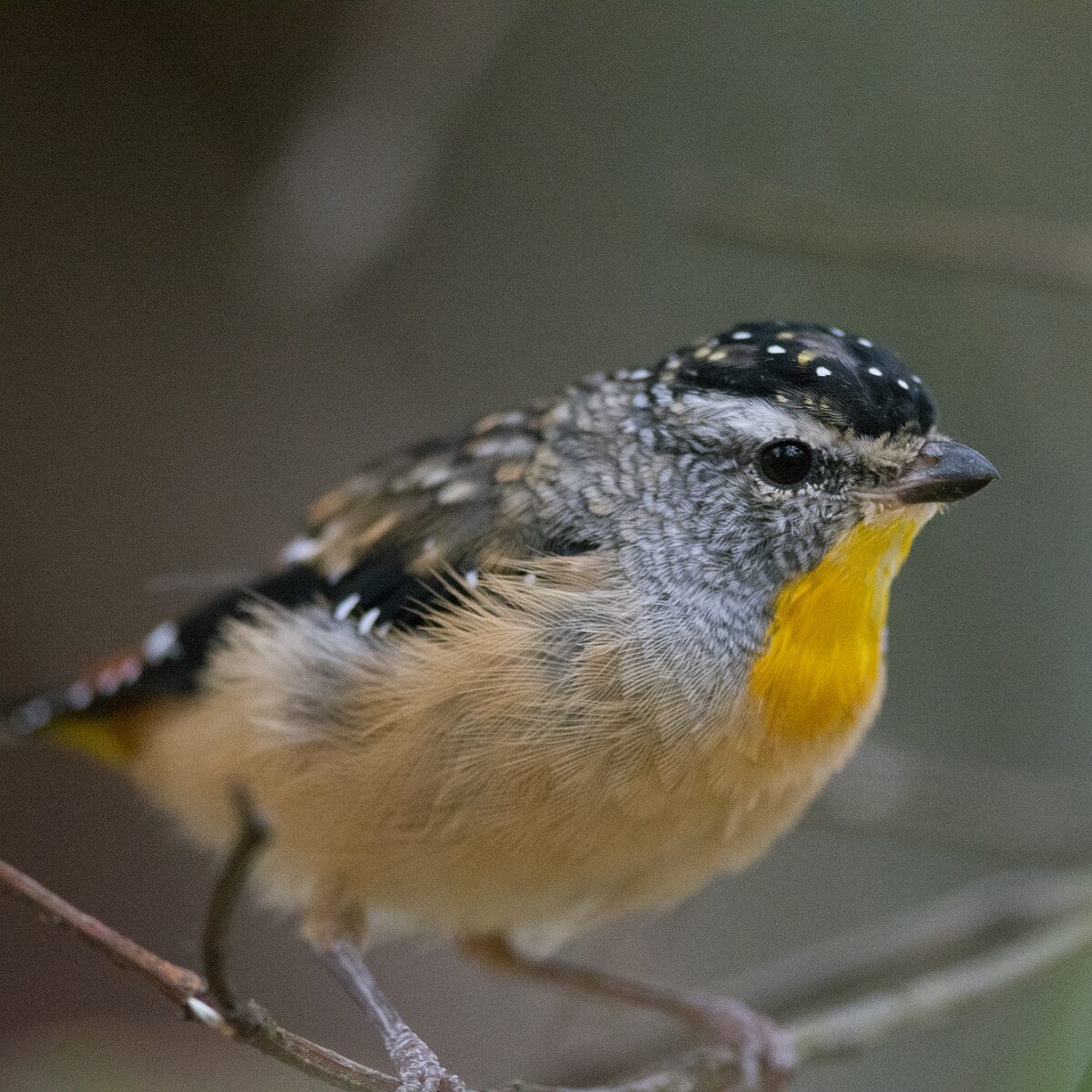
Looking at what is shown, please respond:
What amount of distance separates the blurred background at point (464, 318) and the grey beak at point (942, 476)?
171 centimetres

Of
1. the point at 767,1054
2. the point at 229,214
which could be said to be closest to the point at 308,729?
the point at 767,1054

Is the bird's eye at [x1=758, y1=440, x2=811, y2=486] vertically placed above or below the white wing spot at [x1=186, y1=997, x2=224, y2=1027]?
above

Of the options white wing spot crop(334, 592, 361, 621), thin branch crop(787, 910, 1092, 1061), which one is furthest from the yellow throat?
white wing spot crop(334, 592, 361, 621)

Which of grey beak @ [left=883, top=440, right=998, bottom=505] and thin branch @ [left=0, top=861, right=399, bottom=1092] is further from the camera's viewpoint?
grey beak @ [left=883, top=440, right=998, bottom=505]

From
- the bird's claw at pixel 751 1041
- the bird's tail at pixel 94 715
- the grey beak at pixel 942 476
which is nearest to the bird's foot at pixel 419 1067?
the bird's claw at pixel 751 1041

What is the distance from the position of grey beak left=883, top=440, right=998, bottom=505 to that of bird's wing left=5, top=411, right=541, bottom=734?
32.2 inches

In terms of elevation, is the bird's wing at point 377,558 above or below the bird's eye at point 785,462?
below

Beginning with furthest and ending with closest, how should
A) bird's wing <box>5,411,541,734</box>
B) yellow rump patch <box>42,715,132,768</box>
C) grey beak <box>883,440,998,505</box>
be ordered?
yellow rump patch <box>42,715,132,768</box> < bird's wing <box>5,411,541,734</box> < grey beak <box>883,440,998,505</box>

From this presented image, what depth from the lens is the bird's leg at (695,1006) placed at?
3613 mm

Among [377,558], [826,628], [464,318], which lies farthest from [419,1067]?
[464,318]

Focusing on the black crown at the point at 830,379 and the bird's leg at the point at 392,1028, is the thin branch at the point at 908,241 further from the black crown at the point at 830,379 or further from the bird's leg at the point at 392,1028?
the bird's leg at the point at 392,1028

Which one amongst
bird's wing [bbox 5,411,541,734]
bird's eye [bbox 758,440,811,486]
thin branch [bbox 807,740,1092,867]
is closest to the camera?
bird's eye [bbox 758,440,811,486]

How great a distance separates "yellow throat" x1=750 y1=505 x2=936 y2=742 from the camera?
2.83 metres

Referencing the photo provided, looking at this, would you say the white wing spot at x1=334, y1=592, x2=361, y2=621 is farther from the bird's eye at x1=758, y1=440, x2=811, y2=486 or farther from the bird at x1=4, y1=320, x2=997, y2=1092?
the bird's eye at x1=758, y1=440, x2=811, y2=486
